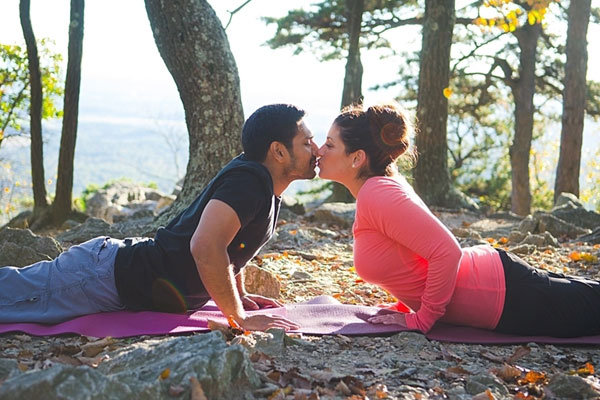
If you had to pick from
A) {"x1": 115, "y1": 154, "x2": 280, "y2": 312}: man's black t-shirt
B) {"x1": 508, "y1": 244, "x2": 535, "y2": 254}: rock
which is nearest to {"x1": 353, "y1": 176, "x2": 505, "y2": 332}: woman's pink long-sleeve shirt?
{"x1": 115, "y1": 154, "x2": 280, "y2": 312}: man's black t-shirt

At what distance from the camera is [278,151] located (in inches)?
150

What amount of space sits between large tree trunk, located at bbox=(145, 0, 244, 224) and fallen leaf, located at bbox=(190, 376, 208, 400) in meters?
4.88

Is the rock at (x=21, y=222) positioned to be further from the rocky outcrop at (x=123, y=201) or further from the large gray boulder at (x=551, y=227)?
the large gray boulder at (x=551, y=227)

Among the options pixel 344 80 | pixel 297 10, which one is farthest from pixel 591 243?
pixel 297 10

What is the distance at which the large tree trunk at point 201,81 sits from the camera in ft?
23.2

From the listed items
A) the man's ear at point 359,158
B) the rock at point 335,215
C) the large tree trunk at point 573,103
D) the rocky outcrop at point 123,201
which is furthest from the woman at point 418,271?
the rocky outcrop at point 123,201

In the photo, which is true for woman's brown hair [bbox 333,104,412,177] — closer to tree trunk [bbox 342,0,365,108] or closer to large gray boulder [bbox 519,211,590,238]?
large gray boulder [bbox 519,211,590,238]

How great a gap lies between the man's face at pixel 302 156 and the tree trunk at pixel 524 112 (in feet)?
44.9

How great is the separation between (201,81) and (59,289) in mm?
3692

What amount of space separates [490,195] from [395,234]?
61.3 feet

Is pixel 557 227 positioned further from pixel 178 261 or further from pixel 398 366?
pixel 178 261

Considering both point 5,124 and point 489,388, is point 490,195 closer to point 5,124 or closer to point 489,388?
point 5,124

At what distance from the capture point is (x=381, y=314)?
4246 millimetres

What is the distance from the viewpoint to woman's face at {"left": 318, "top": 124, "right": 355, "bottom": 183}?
393 centimetres
